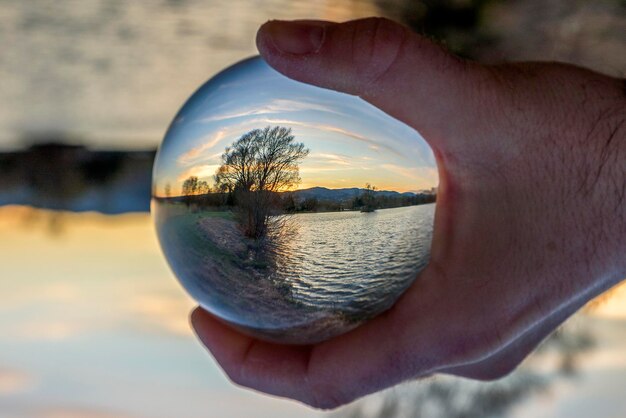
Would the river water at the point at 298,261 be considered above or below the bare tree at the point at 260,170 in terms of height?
below

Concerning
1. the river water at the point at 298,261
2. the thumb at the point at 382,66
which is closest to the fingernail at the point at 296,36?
the thumb at the point at 382,66

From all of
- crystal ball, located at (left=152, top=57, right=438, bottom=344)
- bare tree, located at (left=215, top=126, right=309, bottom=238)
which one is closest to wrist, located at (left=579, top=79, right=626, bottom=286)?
crystal ball, located at (left=152, top=57, right=438, bottom=344)

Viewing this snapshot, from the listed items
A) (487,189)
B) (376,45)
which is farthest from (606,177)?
(376,45)

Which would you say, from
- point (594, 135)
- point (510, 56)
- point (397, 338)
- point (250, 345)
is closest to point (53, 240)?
point (510, 56)

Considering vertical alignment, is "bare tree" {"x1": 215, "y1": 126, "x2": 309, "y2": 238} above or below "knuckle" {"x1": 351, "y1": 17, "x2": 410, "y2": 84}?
below

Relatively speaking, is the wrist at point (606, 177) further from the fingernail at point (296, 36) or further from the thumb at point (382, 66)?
the fingernail at point (296, 36)

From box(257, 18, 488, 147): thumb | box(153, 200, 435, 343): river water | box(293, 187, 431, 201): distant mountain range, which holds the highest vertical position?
box(257, 18, 488, 147): thumb

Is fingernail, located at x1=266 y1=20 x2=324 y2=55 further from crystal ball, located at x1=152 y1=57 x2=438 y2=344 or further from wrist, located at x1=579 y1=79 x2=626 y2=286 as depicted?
wrist, located at x1=579 y1=79 x2=626 y2=286

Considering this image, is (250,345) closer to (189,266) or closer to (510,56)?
(189,266)

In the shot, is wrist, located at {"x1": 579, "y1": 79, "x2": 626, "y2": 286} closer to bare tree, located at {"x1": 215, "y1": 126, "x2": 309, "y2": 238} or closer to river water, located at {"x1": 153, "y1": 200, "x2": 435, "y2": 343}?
river water, located at {"x1": 153, "y1": 200, "x2": 435, "y2": 343}
